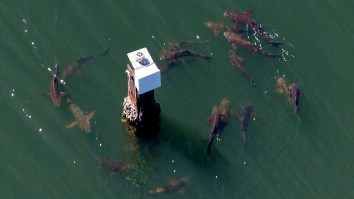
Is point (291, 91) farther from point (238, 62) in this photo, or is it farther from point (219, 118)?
point (219, 118)

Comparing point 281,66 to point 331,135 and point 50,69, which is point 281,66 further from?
point 50,69

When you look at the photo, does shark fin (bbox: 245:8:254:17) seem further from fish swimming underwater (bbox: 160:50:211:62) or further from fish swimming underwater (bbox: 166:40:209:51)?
fish swimming underwater (bbox: 160:50:211:62)

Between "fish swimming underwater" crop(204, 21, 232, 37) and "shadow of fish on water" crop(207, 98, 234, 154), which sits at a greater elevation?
"fish swimming underwater" crop(204, 21, 232, 37)

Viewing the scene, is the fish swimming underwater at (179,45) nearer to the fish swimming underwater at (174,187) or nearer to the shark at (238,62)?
the shark at (238,62)

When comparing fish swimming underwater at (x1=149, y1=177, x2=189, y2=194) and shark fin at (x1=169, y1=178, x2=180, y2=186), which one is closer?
fish swimming underwater at (x1=149, y1=177, x2=189, y2=194)

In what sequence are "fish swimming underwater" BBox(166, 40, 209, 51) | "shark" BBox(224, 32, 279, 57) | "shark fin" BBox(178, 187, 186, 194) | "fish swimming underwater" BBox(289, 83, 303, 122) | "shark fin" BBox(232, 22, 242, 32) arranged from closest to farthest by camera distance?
"shark fin" BBox(178, 187, 186, 194), "fish swimming underwater" BBox(289, 83, 303, 122), "fish swimming underwater" BBox(166, 40, 209, 51), "shark" BBox(224, 32, 279, 57), "shark fin" BBox(232, 22, 242, 32)

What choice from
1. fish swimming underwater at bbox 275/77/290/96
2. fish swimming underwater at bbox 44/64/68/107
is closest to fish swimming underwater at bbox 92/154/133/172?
fish swimming underwater at bbox 44/64/68/107

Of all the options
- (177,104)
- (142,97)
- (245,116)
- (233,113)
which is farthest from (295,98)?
(142,97)

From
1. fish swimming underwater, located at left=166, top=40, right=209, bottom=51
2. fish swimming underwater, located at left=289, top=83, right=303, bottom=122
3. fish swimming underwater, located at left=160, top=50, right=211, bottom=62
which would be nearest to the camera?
fish swimming underwater, located at left=289, top=83, right=303, bottom=122

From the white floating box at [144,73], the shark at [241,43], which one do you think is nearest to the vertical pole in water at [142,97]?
the white floating box at [144,73]

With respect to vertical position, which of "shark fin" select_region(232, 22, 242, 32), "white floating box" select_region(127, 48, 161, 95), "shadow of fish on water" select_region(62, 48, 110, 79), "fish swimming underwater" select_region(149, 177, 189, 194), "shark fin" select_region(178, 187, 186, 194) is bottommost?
"shark fin" select_region(178, 187, 186, 194)
